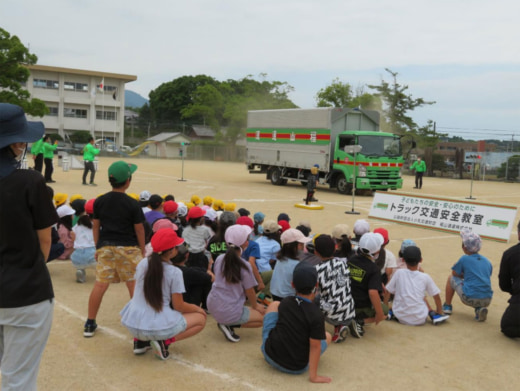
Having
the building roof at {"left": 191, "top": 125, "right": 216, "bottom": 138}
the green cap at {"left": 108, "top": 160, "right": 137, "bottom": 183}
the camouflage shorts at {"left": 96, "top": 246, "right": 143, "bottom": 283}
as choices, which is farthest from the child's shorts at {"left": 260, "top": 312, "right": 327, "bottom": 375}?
the building roof at {"left": 191, "top": 125, "right": 216, "bottom": 138}

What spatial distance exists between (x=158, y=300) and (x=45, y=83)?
63353 mm

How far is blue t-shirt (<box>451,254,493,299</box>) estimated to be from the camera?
5723mm

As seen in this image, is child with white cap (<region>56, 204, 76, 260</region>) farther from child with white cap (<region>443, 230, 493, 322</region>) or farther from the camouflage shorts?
child with white cap (<region>443, 230, 493, 322</region>)

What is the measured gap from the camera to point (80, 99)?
201ft

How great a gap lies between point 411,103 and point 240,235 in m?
45.7

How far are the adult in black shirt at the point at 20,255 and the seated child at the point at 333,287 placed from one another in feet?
9.15

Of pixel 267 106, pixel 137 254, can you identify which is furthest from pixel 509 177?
pixel 137 254

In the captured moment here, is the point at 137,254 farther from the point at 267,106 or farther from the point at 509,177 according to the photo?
the point at 267,106

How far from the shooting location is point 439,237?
11453 mm

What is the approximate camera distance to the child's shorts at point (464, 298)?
5750 millimetres

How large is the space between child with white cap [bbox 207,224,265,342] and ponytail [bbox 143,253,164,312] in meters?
→ 0.81

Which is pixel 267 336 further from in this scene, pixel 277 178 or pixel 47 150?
pixel 277 178

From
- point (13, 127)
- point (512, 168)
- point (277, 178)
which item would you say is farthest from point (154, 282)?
point (512, 168)

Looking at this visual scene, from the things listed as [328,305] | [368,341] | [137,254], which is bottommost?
[368,341]
